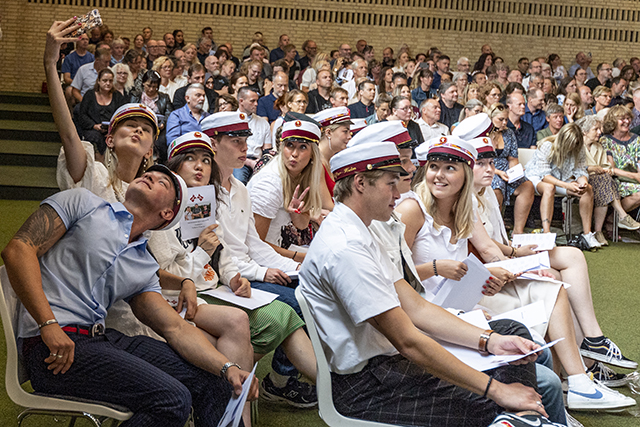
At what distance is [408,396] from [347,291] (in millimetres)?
402

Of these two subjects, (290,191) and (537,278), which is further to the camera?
(290,191)

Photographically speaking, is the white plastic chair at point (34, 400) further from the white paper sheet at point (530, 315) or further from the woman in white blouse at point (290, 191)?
the woman in white blouse at point (290, 191)

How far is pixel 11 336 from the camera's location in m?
1.89

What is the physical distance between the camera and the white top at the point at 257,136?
21.4 feet

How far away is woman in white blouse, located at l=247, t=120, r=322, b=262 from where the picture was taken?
138 inches

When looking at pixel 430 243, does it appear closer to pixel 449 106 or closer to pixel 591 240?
pixel 591 240

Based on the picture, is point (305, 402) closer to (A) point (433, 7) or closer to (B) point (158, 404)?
(B) point (158, 404)

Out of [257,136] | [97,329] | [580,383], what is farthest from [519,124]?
[97,329]

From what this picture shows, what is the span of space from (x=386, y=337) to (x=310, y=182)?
6.20 feet

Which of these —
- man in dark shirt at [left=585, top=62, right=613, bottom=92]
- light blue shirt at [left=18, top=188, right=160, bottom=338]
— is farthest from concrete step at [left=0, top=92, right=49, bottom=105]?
man in dark shirt at [left=585, top=62, right=613, bottom=92]

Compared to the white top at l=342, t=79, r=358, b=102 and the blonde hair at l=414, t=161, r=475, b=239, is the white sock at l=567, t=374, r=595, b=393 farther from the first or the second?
the white top at l=342, t=79, r=358, b=102

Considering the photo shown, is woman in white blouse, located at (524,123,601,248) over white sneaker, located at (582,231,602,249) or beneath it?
over

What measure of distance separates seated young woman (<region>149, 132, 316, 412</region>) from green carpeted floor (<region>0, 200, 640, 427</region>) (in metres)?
0.32

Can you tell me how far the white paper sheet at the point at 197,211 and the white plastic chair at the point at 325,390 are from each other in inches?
35.1
